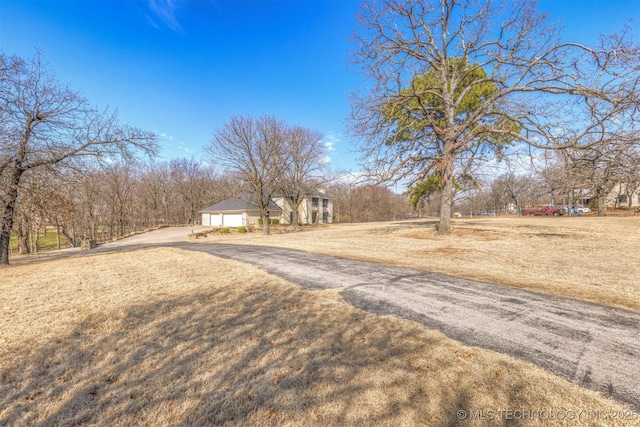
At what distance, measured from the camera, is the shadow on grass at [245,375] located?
2266 millimetres

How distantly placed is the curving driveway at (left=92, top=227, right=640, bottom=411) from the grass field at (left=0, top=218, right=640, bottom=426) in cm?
30

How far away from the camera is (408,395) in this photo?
7.82 feet

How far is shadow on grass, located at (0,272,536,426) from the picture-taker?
2.27 m

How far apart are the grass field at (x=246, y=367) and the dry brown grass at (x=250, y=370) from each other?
0.01 metres

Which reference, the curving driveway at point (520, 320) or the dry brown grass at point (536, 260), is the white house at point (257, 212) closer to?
the dry brown grass at point (536, 260)

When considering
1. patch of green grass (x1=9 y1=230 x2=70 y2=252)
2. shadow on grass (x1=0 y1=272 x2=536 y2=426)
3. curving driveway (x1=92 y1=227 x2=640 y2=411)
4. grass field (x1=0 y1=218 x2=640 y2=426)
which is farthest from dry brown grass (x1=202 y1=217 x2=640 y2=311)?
patch of green grass (x1=9 y1=230 x2=70 y2=252)

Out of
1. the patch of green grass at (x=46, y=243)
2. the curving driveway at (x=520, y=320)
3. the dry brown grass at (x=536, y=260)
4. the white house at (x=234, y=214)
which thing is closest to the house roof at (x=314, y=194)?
the white house at (x=234, y=214)

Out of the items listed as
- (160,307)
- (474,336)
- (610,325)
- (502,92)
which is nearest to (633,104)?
(502,92)

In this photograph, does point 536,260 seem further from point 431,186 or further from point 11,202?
point 11,202

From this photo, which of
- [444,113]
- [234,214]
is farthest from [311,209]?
[444,113]

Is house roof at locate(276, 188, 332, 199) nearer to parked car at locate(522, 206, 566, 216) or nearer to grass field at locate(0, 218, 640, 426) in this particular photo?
grass field at locate(0, 218, 640, 426)

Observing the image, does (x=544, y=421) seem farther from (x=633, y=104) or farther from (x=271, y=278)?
(x=633, y=104)

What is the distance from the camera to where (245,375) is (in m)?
2.79

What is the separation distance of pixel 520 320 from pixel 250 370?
3.89m
